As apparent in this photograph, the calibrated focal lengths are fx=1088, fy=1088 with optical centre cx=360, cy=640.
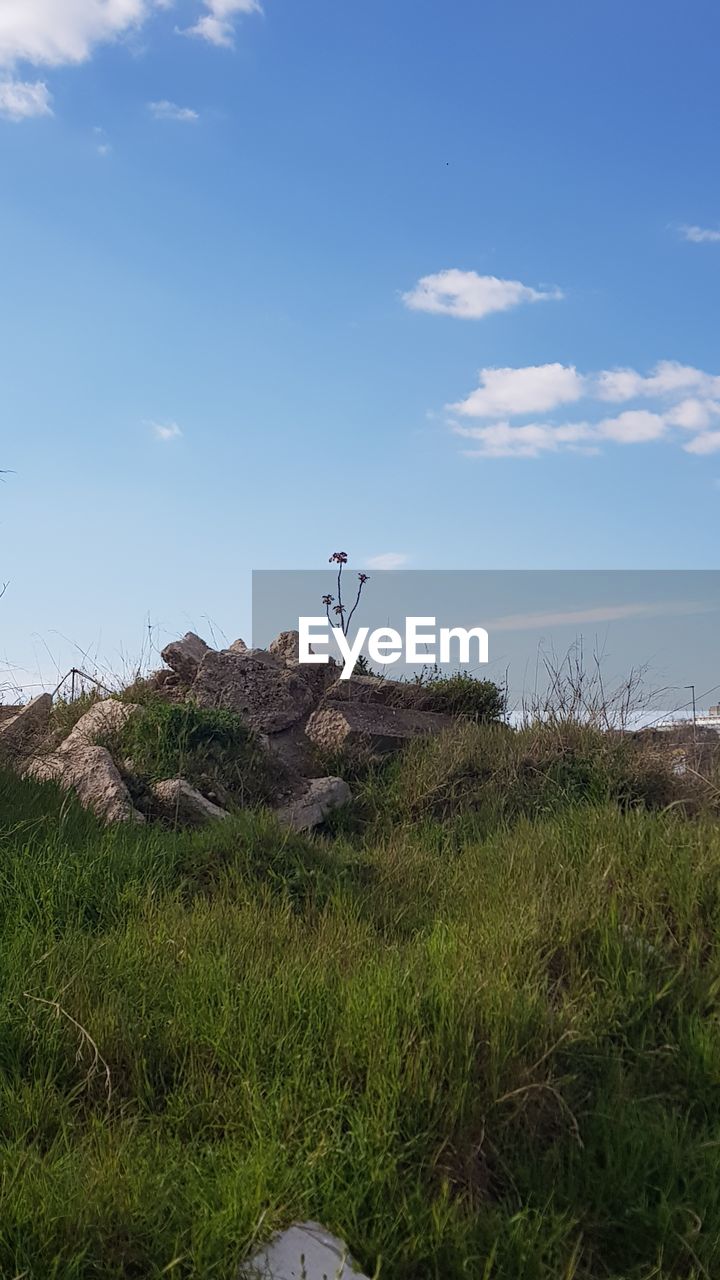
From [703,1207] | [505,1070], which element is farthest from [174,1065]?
[703,1207]

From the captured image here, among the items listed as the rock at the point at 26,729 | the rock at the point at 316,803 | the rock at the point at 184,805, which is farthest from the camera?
the rock at the point at 26,729

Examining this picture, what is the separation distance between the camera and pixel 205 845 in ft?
23.0

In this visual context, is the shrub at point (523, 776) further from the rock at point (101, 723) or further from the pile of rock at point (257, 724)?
the rock at point (101, 723)

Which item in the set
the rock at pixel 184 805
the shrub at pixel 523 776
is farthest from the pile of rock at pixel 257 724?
the shrub at pixel 523 776

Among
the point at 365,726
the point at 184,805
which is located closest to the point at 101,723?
the point at 184,805

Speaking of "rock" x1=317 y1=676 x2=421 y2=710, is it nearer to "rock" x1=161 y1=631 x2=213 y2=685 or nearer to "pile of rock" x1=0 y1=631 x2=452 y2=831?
"pile of rock" x1=0 y1=631 x2=452 y2=831

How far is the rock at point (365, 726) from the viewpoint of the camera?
11.0 m

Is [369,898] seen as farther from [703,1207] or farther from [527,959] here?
[703,1207]

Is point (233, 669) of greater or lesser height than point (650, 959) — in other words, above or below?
above

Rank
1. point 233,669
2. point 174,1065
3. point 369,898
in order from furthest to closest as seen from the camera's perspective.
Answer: point 233,669, point 369,898, point 174,1065

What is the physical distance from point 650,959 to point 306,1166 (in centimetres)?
213

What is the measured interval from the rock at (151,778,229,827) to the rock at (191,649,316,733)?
215 cm

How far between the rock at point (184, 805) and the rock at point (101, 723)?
4.80 feet

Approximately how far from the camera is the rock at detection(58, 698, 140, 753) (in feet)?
33.7
